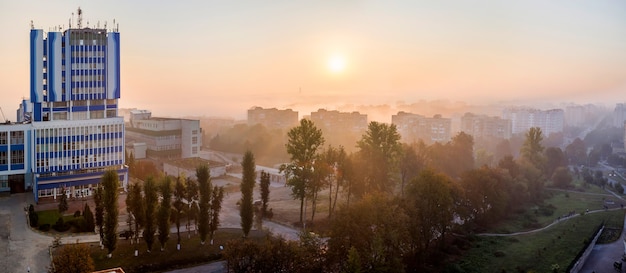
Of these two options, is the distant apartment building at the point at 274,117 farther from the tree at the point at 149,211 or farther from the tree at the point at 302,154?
the tree at the point at 149,211

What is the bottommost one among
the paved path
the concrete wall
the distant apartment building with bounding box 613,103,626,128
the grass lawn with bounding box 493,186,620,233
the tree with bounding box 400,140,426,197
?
the paved path

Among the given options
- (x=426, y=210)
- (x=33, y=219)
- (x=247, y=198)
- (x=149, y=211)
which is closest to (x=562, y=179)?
(x=426, y=210)

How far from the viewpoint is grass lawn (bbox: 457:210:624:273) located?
2852 centimetres

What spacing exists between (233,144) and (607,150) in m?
69.9

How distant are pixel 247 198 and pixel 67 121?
17.0 meters

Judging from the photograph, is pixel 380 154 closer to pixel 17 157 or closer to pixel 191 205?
pixel 191 205

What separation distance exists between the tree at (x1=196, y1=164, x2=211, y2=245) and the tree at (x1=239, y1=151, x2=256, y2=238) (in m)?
2.09

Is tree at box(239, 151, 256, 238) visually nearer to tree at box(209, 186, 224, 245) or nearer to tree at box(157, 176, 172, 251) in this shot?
tree at box(209, 186, 224, 245)

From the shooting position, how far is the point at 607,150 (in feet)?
294

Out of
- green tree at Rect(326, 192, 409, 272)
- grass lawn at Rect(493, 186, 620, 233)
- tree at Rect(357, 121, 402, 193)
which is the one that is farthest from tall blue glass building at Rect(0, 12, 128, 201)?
grass lawn at Rect(493, 186, 620, 233)

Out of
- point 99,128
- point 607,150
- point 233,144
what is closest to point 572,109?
point 607,150

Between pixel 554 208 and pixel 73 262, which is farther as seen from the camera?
pixel 554 208

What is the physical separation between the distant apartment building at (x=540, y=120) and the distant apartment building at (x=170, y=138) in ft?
293

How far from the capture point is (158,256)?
24672mm
